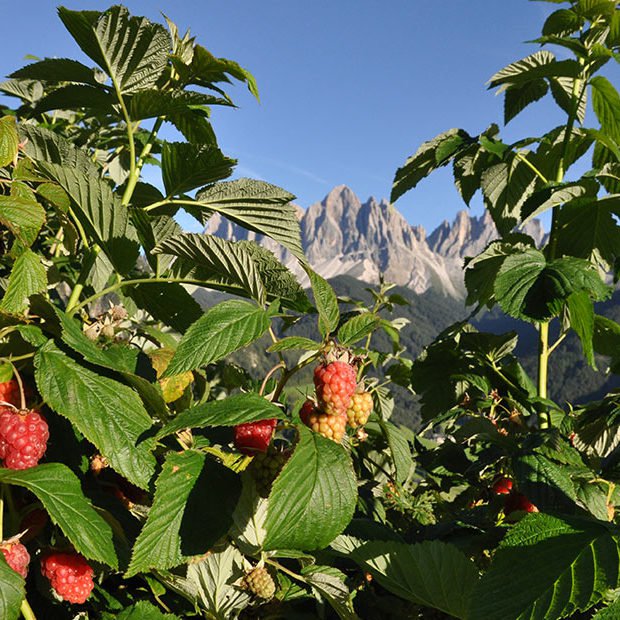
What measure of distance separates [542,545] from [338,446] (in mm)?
292

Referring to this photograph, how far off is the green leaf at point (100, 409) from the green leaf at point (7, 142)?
32 centimetres

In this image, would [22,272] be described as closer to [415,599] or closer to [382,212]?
[415,599]

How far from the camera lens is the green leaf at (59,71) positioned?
3.41 ft

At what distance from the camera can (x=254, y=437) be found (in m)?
0.84

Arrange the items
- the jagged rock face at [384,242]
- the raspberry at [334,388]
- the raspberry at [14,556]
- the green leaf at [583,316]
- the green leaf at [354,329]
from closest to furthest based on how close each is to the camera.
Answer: the raspberry at [14,556] → the raspberry at [334,388] → the green leaf at [354,329] → the green leaf at [583,316] → the jagged rock face at [384,242]

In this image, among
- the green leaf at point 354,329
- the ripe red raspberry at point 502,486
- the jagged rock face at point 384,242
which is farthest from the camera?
the jagged rock face at point 384,242

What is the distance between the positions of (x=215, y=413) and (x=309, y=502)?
0.16 metres

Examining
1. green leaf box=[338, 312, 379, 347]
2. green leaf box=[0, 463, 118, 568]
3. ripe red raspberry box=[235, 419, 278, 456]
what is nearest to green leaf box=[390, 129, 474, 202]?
green leaf box=[338, 312, 379, 347]

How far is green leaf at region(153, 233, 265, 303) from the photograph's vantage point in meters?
0.86

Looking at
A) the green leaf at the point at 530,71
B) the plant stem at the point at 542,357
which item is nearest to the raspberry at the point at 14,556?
the plant stem at the point at 542,357

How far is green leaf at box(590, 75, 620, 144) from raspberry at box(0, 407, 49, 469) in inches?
66.3

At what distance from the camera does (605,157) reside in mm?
1873

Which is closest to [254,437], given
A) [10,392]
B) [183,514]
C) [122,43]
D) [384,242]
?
[183,514]

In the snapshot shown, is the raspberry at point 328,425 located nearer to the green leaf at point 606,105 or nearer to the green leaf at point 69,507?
the green leaf at point 69,507
